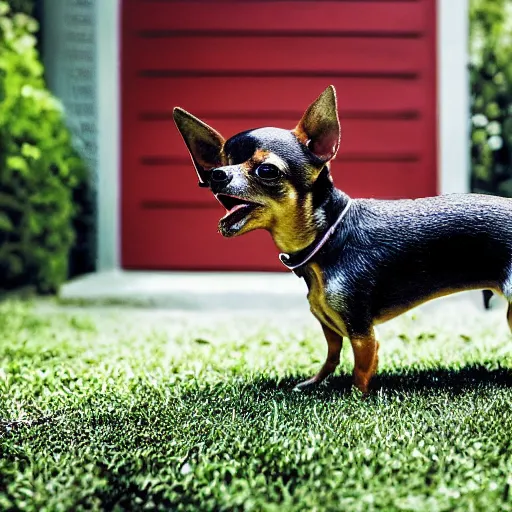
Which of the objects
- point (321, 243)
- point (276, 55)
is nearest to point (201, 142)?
point (321, 243)

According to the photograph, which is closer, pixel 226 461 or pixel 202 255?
pixel 226 461

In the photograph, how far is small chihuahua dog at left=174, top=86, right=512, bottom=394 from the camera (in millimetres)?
2377

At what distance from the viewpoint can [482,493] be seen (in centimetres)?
178

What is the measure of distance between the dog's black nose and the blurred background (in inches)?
142

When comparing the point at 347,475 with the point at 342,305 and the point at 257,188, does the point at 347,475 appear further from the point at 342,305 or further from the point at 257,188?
the point at 257,188

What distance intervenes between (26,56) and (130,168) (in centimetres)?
122

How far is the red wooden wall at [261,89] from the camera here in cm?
584

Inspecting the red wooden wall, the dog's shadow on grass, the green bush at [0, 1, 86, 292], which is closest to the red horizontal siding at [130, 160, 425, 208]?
the red wooden wall

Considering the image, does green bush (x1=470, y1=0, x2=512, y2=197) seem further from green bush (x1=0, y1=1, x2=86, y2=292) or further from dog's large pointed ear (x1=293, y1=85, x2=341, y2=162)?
dog's large pointed ear (x1=293, y1=85, x2=341, y2=162)

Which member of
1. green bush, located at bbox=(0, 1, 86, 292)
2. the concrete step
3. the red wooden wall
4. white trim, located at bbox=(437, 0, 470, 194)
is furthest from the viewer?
the red wooden wall

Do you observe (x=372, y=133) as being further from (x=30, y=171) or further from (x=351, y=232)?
(x=351, y=232)

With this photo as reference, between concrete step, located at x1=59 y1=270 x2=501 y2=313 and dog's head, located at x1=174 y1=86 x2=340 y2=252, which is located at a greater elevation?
dog's head, located at x1=174 y1=86 x2=340 y2=252

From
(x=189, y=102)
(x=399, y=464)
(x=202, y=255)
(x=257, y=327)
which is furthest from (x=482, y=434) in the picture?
(x=189, y=102)

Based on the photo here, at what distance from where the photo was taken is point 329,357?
2.76 metres
